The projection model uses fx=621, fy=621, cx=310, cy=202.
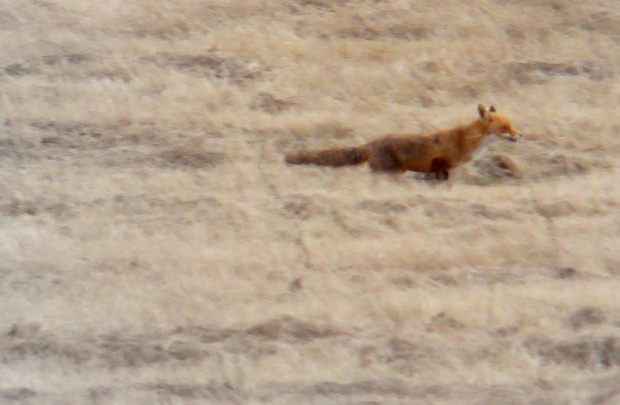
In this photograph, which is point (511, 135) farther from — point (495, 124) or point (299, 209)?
point (299, 209)

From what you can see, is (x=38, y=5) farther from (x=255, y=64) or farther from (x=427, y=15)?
(x=427, y=15)

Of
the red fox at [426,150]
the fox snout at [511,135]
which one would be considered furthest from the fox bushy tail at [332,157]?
the fox snout at [511,135]

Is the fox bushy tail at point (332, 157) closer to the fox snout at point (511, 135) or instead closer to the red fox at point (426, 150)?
the red fox at point (426, 150)

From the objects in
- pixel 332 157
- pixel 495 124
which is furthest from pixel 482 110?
pixel 332 157

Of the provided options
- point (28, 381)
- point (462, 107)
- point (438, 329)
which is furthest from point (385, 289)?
A: point (28, 381)

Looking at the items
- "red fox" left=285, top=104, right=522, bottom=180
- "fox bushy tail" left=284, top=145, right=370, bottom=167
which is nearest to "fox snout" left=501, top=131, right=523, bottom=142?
"red fox" left=285, top=104, right=522, bottom=180

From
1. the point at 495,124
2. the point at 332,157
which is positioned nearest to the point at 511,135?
the point at 495,124

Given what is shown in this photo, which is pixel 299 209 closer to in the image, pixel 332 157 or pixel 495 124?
pixel 332 157
